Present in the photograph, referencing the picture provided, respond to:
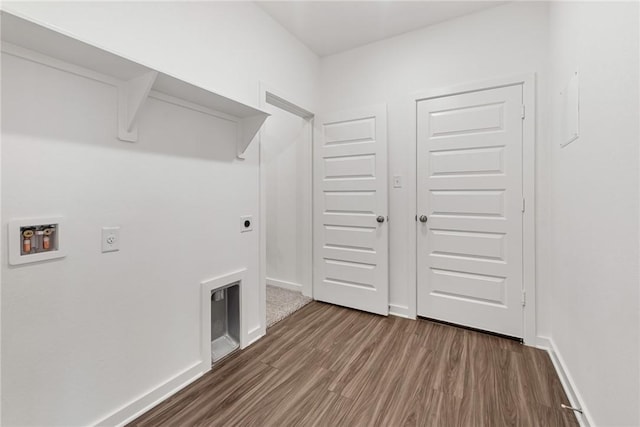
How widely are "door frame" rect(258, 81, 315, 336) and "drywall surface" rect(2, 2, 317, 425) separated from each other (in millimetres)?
215

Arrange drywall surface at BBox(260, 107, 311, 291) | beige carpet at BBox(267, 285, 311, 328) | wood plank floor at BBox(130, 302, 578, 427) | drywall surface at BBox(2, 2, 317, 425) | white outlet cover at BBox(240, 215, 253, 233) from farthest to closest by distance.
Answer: drywall surface at BBox(260, 107, 311, 291), beige carpet at BBox(267, 285, 311, 328), white outlet cover at BBox(240, 215, 253, 233), wood plank floor at BBox(130, 302, 578, 427), drywall surface at BBox(2, 2, 317, 425)

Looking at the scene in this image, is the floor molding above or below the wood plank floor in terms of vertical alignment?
above

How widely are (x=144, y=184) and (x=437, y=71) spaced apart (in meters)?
2.49

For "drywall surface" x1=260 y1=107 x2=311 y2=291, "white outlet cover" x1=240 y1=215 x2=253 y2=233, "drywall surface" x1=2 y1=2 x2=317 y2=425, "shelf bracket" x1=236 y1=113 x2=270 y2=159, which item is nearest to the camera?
"drywall surface" x1=2 y1=2 x2=317 y2=425

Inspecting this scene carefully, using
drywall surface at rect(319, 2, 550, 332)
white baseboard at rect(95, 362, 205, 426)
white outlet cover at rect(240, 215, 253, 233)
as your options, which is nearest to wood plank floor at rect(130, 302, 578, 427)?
white baseboard at rect(95, 362, 205, 426)

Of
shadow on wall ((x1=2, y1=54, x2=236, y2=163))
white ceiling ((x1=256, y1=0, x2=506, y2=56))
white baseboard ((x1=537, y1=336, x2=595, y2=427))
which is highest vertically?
white ceiling ((x1=256, y1=0, x2=506, y2=56))

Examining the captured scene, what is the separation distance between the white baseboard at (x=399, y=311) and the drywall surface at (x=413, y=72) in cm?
1

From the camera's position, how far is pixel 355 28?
248cm

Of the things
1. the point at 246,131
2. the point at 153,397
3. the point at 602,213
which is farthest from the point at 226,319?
the point at 602,213

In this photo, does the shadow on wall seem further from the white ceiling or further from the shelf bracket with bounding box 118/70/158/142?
the white ceiling

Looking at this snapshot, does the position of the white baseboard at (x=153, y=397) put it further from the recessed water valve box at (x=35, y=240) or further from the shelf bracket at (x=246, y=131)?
the shelf bracket at (x=246, y=131)

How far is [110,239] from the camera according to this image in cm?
132

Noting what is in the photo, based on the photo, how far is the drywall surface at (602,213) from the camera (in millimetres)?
968

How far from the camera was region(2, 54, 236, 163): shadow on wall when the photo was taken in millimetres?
1048
